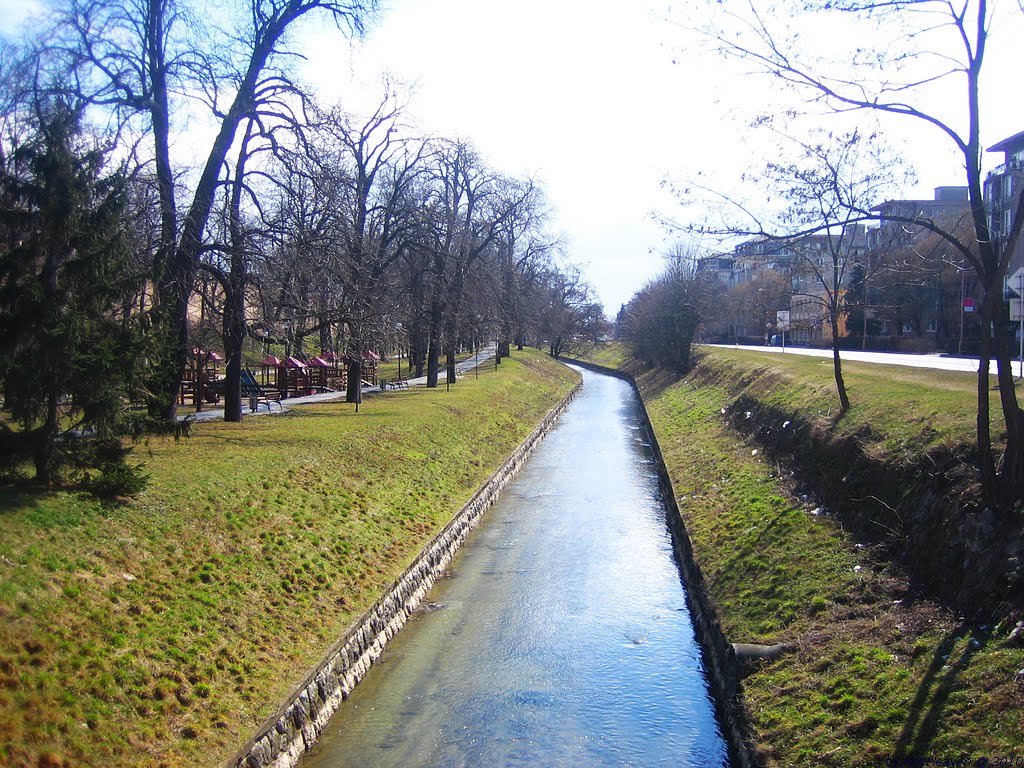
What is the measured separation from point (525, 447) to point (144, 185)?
54.1ft

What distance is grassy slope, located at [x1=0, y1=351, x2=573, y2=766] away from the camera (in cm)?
703

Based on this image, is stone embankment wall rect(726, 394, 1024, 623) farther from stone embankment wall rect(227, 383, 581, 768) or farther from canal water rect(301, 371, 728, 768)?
stone embankment wall rect(227, 383, 581, 768)

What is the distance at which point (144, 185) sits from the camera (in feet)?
55.3

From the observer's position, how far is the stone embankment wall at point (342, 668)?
26.7ft

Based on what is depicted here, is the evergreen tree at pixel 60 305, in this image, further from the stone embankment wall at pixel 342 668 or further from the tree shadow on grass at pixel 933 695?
the tree shadow on grass at pixel 933 695

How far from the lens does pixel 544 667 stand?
11344mm

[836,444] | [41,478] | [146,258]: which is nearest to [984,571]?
[836,444]

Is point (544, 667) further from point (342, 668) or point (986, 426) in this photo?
point (986, 426)

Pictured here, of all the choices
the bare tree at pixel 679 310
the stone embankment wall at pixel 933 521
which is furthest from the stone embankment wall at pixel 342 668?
the bare tree at pixel 679 310

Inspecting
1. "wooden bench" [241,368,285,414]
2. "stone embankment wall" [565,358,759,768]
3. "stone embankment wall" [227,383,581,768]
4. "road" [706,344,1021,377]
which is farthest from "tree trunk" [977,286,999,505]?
"wooden bench" [241,368,285,414]

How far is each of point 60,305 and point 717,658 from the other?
9.54 metres

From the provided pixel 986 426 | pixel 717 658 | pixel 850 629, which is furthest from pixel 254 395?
pixel 986 426

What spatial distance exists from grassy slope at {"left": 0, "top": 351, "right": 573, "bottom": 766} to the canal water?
1.07 metres

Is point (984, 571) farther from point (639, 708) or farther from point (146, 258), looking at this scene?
point (146, 258)
